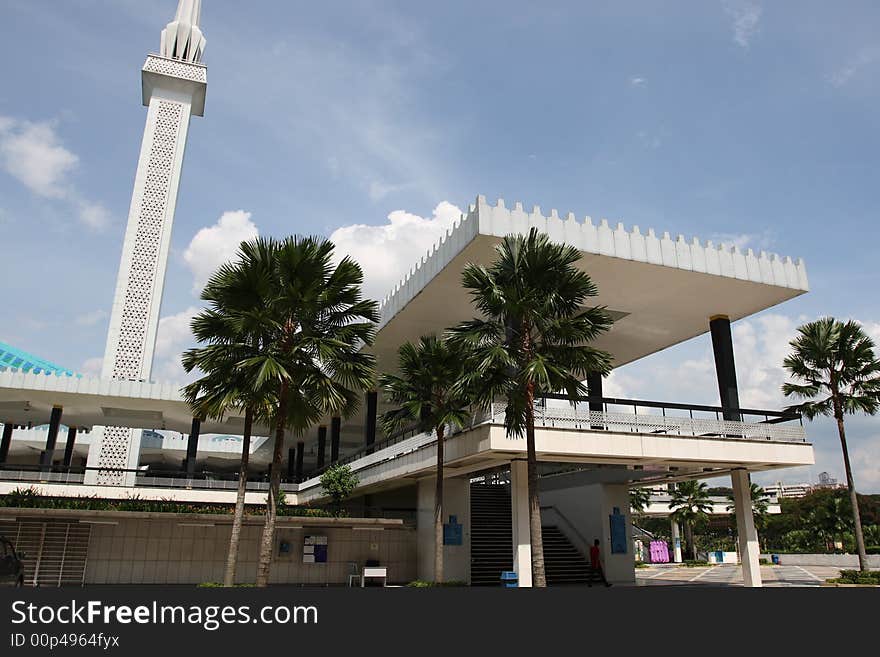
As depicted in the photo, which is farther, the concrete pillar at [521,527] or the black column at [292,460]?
the black column at [292,460]

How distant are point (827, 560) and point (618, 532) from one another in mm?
27362

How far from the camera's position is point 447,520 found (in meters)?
23.1

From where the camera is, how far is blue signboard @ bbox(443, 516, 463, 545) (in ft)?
74.6

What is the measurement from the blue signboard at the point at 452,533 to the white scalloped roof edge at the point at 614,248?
807cm

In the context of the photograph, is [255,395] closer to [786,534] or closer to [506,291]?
[506,291]

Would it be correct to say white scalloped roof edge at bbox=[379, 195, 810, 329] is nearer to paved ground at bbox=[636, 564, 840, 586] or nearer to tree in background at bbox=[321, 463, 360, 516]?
tree in background at bbox=[321, 463, 360, 516]

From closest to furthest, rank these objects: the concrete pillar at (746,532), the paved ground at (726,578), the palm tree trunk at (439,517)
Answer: the palm tree trunk at (439,517) < the concrete pillar at (746,532) < the paved ground at (726,578)

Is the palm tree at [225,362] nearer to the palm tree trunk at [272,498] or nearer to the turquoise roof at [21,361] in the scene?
the palm tree trunk at [272,498]

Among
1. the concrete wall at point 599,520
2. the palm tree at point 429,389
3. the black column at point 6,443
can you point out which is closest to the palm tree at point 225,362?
the palm tree at point 429,389

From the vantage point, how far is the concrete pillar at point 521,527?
17.4 metres

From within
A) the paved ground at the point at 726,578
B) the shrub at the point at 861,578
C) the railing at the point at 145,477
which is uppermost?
the railing at the point at 145,477

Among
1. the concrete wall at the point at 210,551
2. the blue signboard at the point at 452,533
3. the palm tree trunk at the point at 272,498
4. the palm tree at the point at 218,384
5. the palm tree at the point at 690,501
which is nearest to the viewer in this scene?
the palm tree trunk at the point at 272,498

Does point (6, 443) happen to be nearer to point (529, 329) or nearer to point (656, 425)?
point (529, 329)

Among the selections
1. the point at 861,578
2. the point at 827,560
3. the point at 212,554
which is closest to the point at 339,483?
→ the point at 212,554
